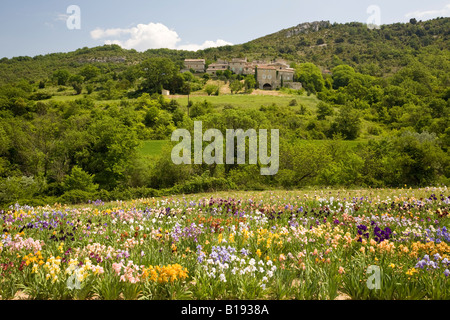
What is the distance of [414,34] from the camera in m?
174

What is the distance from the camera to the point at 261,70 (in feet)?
387

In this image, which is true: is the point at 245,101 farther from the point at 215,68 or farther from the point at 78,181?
the point at 215,68

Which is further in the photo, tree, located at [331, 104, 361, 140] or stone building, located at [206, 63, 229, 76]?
stone building, located at [206, 63, 229, 76]

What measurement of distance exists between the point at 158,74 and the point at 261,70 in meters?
42.0

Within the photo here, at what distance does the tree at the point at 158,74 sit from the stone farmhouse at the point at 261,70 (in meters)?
33.9

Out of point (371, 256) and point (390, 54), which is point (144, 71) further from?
point (390, 54)

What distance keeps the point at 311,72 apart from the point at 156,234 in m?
137

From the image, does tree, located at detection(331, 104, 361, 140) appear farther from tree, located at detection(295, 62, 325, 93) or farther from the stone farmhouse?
the stone farmhouse

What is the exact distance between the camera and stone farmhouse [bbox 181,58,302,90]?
11825cm

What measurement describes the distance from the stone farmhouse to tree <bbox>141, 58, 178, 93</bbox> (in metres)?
33.9

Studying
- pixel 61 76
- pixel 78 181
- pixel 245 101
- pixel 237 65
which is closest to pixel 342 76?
pixel 237 65

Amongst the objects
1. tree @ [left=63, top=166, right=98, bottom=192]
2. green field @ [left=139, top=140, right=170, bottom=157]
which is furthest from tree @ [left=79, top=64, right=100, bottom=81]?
tree @ [left=63, top=166, right=98, bottom=192]

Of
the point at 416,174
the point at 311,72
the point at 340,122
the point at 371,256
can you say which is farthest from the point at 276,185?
the point at 311,72

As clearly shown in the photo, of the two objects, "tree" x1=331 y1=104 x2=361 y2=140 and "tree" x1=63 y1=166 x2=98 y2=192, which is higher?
"tree" x1=331 y1=104 x2=361 y2=140
